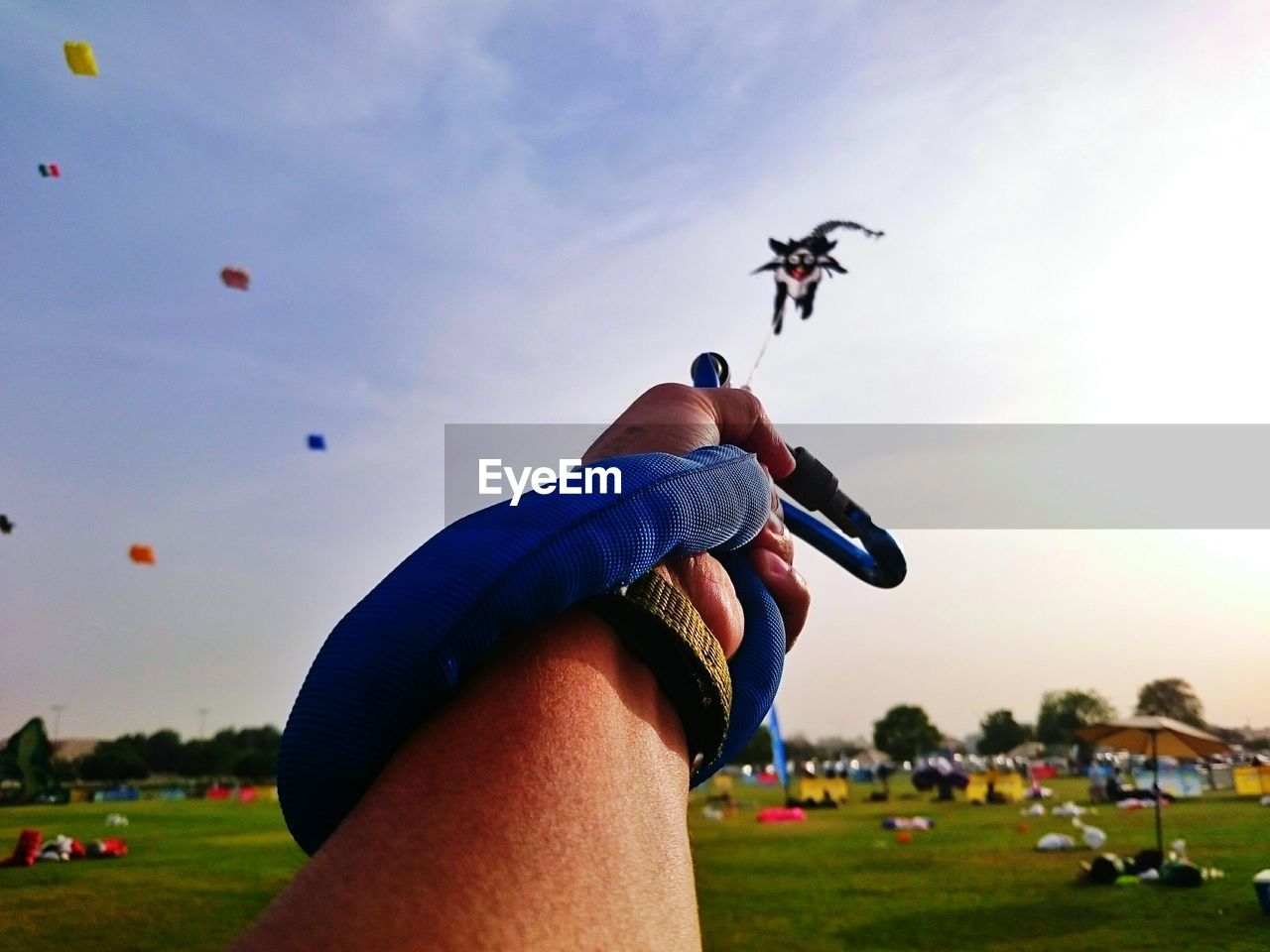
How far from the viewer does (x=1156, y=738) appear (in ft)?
43.7

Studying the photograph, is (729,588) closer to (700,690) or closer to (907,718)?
(700,690)

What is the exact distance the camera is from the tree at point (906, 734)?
210 ft

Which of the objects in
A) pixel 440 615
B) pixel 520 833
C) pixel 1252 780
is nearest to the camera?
pixel 520 833

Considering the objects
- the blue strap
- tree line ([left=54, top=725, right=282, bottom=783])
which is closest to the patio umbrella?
the blue strap

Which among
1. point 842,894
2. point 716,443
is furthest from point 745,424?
point 842,894

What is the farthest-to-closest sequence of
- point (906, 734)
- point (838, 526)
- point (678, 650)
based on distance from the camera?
point (906, 734)
point (838, 526)
point (678, 650)

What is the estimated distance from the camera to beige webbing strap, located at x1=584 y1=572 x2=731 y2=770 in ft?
2.54

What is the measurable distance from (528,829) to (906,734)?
230ft

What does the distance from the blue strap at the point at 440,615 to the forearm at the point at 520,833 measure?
0.03 metres

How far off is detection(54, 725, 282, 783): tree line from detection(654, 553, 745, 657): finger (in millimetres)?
49171

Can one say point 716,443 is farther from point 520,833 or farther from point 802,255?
point 802,255

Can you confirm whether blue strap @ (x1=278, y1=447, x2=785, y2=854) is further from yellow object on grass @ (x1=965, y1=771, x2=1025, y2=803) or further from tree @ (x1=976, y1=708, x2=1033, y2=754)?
tree @ (x1=976, y1=708, x2=1033, y2=754)

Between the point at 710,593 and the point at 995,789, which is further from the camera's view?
the point at 995,789

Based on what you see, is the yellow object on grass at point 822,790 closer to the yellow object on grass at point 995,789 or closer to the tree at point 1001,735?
the yellow object on grass at point 995,789
